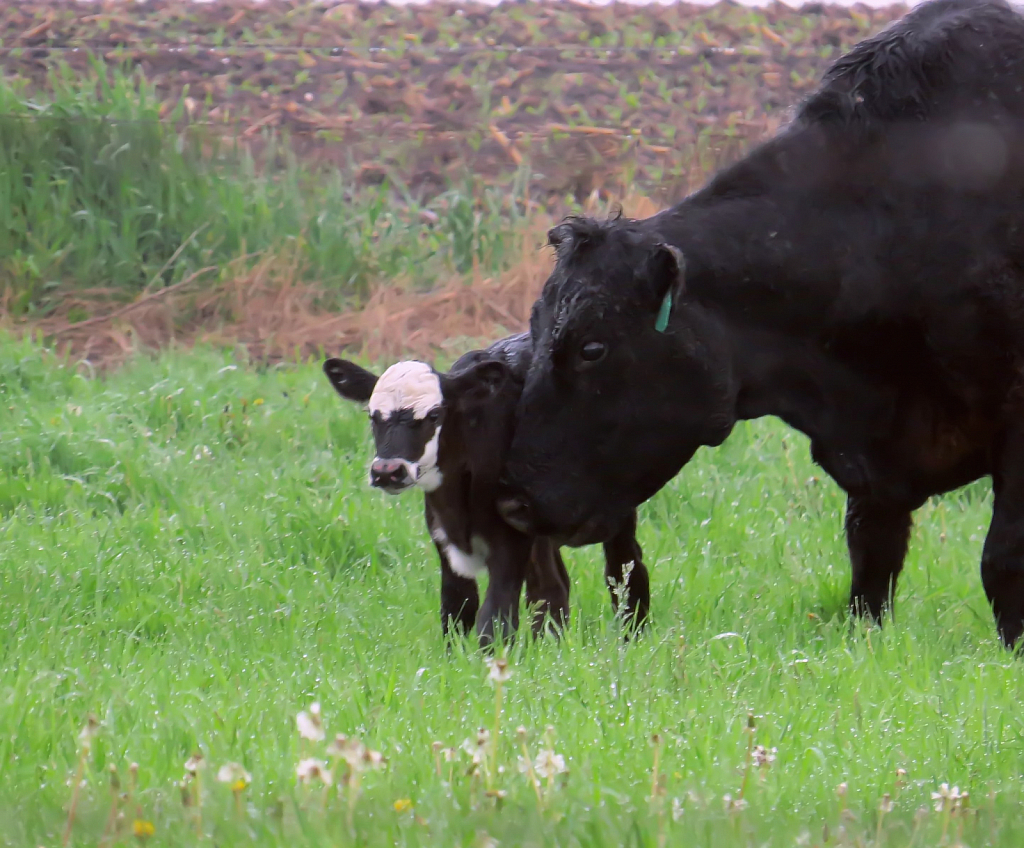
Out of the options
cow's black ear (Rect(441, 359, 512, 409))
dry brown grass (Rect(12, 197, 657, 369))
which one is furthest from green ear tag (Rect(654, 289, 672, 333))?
dry brown grass (Rect(12, 197, 657, 369))

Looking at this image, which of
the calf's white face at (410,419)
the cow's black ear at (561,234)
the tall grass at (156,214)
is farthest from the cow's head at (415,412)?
the tall grass at (156,214)

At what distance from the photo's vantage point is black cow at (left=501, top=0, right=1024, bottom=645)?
4242 millimetres

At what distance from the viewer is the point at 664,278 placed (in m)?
4.09

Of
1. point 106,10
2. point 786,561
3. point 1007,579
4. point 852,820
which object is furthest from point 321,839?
point 106,10

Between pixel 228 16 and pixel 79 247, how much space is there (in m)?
4.08

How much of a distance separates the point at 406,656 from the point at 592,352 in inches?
40.5

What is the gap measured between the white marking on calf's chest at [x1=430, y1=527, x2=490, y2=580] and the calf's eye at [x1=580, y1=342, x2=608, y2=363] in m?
0.67

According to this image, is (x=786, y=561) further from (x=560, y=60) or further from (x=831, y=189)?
(x=560, y=60)

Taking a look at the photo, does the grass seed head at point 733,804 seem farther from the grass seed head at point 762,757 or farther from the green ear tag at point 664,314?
the green ear tag at point 664,314

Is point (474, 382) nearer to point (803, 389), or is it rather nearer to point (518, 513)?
point (518, 513)

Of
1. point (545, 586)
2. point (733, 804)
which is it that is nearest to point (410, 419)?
point (545, 586)

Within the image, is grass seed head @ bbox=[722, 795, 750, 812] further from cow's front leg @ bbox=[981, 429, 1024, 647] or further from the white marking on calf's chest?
cow's front leg @ bbox=[981, 429, 1024, 647]

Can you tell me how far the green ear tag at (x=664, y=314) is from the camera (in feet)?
13.4

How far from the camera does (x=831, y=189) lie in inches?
175
